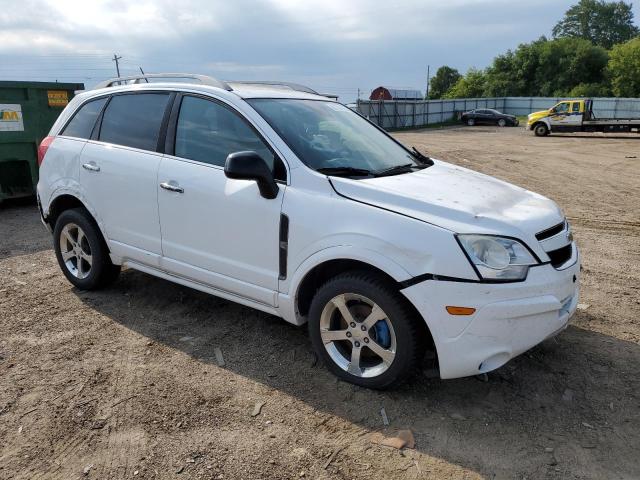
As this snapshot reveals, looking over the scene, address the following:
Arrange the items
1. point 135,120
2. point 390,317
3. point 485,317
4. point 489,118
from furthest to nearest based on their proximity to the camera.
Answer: point 489,118
point 135,120
point 390,317
point 485,317

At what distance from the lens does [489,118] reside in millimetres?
42469

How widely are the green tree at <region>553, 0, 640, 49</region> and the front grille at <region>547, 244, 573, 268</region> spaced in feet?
342

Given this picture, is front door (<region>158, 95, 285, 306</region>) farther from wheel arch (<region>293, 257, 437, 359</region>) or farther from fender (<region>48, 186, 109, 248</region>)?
fender (<region>48, 186, 109, 248</region>)

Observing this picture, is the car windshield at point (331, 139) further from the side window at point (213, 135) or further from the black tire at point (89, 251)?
the black tire at point (89, 251)

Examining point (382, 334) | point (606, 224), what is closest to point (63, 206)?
point (382, 334)

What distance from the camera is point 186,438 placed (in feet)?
9.55

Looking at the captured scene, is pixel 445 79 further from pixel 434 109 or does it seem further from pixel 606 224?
pixel 606 224

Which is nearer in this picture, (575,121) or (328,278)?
(328,278)

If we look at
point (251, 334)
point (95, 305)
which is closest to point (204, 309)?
point (251, 334)

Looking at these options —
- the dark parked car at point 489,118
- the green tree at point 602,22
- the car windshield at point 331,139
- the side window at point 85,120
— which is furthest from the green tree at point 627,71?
the side window at point 85,120

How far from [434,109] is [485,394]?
44.1 metres

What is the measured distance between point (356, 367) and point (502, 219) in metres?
1.24

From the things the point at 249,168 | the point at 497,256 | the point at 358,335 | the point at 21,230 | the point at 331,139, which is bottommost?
the point at 21,230

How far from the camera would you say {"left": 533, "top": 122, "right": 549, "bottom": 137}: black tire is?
1193 inches
